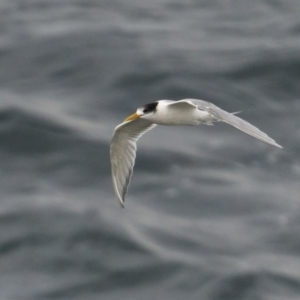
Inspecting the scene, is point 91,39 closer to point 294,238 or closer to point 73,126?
point 73,126

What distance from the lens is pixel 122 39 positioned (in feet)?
79.4

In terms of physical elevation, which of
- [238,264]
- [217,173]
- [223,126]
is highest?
[223,126]

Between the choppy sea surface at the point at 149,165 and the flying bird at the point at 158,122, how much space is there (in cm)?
391

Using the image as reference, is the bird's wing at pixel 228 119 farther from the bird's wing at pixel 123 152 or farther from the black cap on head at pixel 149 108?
the bird's wing at pixel 123 152

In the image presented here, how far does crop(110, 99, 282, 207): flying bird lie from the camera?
12078 mm

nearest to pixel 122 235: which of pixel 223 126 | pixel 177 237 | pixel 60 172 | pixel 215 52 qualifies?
pixel 177 237

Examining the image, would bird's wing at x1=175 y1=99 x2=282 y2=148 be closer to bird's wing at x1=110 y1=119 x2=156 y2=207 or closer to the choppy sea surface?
bird's wing at x1=110 y1=119 x2=156 y2=207

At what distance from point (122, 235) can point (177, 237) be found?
97cm

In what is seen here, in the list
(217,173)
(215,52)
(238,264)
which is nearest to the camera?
(238,264)

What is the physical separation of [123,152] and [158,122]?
1638 mm

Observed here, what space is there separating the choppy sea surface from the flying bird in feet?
12.8

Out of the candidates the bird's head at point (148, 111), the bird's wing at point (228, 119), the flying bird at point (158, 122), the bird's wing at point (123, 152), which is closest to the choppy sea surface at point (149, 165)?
the bird's wing at point (123, 152)

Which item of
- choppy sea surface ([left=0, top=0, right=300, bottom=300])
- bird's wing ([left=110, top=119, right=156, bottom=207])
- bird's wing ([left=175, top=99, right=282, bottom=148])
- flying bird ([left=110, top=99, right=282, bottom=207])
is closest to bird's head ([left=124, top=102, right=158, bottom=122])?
flying bird ([left=110, top=99, right=282, bottom=207])

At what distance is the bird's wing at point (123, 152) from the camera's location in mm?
14773
